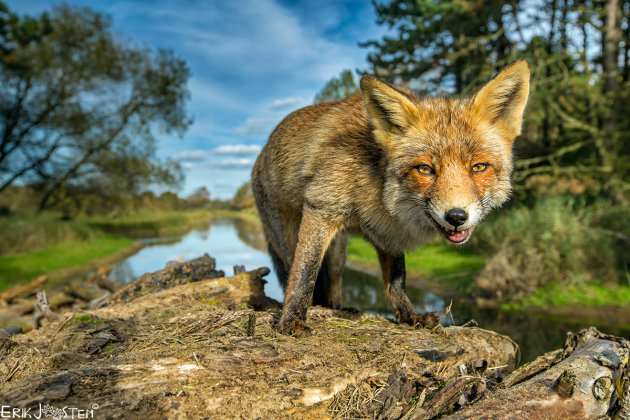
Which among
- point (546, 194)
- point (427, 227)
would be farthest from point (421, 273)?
point (427, 227)

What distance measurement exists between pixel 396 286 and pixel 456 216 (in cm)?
189

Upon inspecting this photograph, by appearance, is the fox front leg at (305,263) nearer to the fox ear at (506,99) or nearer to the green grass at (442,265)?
the fox ear at (506,99)

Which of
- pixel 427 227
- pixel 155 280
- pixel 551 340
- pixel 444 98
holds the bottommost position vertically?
pixel 551 340

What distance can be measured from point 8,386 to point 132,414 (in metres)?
0.90

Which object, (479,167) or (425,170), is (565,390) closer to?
(479,167)

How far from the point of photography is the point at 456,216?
9.82 ft

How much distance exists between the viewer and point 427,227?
3.82 metres

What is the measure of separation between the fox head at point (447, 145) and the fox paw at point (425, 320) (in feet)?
4.27

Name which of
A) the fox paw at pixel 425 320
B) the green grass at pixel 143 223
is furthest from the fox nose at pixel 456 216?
the green grass at pixel 143 223

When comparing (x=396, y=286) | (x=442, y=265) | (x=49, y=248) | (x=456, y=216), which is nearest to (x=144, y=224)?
(x=49, y=248)

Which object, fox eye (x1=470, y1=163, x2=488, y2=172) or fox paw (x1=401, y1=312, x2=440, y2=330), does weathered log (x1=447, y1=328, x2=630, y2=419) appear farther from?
fox eye (x1=470, y1=163, x2=488, y2=172)

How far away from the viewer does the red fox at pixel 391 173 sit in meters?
3.34

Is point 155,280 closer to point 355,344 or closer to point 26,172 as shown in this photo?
point 355,344

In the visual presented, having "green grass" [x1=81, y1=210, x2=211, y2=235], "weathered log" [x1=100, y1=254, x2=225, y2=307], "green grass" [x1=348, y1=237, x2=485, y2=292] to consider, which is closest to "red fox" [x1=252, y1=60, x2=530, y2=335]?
"weathered log" [x1=100, y1=254, x2=225, y2=307]
